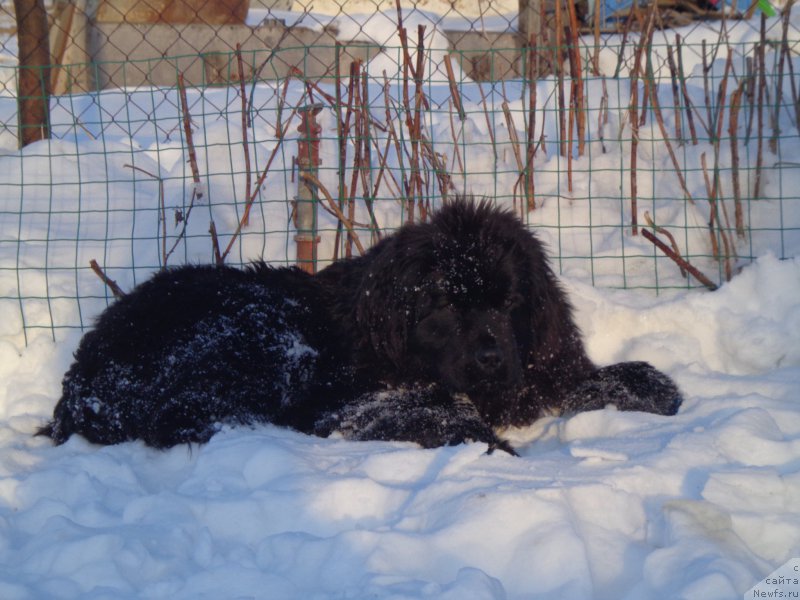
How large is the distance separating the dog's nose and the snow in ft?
1.18

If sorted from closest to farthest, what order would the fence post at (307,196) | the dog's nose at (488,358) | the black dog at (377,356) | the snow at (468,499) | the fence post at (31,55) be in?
1. the snow at (468,499)
2. the dog's nose at (488,358)
3. the black dog at (377,356)
4. the fence post at (307,196)
5. the fence post at (31,55)

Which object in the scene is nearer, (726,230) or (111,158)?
(726,230)

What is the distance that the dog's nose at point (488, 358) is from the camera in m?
2.99

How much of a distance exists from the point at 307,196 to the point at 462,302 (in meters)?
1.75

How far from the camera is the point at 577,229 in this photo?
4.97m

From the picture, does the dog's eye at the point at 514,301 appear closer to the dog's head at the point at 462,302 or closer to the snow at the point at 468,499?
the dog's head at the point at 462,302

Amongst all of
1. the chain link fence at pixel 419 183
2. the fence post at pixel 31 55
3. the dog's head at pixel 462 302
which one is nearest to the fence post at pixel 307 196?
the chain link fence at pixel 419 183

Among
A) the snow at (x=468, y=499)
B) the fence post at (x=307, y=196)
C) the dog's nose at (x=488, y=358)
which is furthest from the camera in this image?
the fence post at (x=307, y=196)

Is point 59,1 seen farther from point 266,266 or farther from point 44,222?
point 266,266

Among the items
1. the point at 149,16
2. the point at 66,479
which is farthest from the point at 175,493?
the point at 149,16

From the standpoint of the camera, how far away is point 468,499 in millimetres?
2326

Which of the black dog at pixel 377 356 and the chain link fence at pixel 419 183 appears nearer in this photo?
the black dog at pixel 377 356

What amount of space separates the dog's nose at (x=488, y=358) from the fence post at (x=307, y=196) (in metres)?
1.78

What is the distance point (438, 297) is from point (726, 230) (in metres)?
2.35
